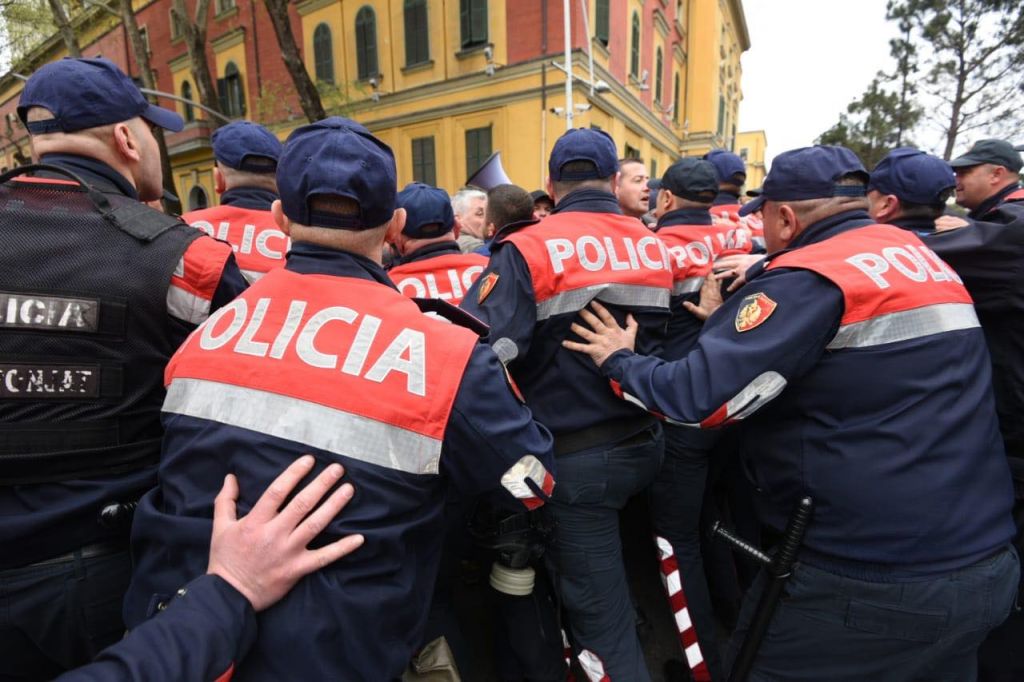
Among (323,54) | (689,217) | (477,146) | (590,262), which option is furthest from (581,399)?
(323,54)

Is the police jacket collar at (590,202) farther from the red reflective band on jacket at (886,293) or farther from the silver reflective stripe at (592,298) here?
the red reflective band on jacket at (886,293)

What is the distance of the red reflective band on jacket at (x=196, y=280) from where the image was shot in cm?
152

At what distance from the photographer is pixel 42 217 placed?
140 cm

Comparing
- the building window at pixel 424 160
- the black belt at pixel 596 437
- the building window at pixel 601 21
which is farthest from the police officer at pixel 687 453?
the building window at pixel 424 160

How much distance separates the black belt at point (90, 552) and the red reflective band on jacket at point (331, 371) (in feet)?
1.90

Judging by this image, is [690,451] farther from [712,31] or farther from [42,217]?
[712,31]

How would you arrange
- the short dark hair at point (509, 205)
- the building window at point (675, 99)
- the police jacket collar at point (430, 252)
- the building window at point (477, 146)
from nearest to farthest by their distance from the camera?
1. the police jacket collar at point (430, 252)
2. the short dark hair at point (509, 205)
3. the building window at point (477, 146)
4. the building window at point (675, 99)

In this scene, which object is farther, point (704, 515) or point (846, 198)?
point (704, 515)

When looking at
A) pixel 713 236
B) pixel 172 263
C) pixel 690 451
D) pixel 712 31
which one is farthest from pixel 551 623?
pixel 712 31

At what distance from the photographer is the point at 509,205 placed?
3.55 m

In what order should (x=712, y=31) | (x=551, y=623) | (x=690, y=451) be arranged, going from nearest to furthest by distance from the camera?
(x=551, y=623)
(x=690, y=451)
(x=712, y=31)

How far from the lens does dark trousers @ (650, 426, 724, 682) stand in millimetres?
2547

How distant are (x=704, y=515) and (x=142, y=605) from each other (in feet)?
9.38

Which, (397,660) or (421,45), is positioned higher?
(421,45)
